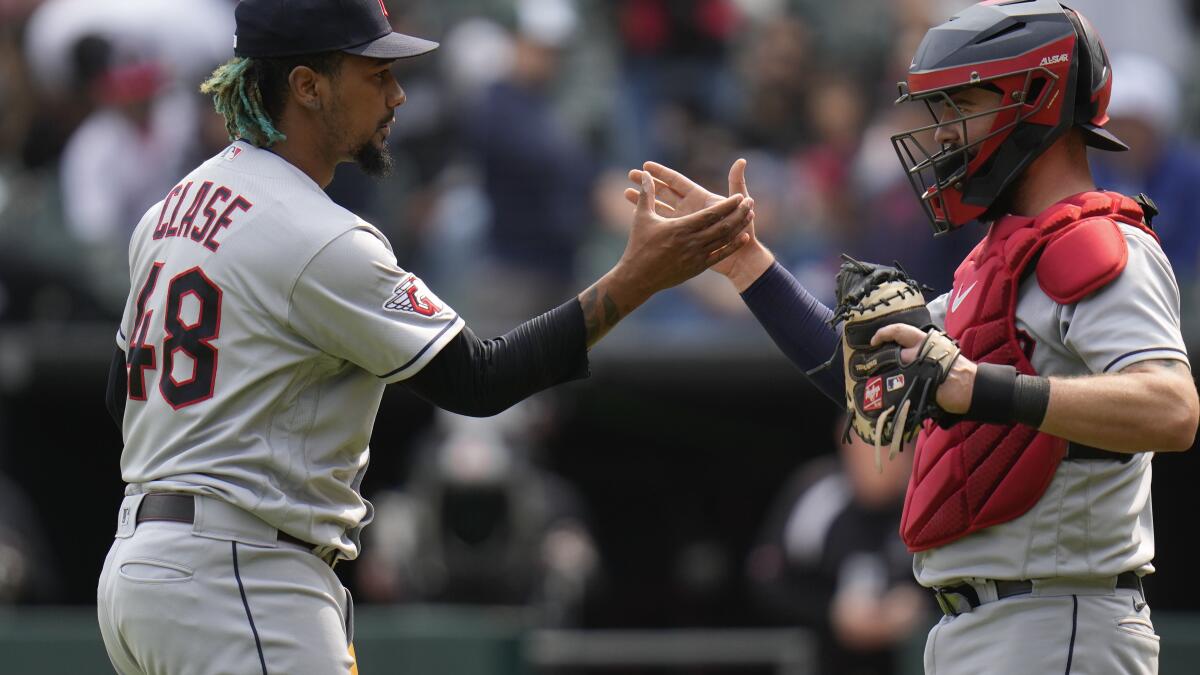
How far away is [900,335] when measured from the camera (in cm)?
328

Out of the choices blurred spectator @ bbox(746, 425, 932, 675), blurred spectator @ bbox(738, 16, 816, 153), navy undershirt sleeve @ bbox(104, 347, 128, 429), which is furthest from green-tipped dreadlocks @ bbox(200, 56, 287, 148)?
blurred spectator @ bbox(738, 16, 816, 153)

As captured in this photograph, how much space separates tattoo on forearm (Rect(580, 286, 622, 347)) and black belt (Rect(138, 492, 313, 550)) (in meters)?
0.74

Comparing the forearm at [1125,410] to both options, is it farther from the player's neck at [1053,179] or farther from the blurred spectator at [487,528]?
the blurred spectator at [487,528]

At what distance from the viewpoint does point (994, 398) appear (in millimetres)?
3158

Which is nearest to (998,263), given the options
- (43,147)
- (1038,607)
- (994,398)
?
(994,398)

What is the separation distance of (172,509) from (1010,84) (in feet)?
6.19

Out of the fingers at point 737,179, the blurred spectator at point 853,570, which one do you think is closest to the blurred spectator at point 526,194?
the blurred spectator at point 853,570

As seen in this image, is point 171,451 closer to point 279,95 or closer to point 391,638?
point 279,95

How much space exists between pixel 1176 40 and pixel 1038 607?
693cm

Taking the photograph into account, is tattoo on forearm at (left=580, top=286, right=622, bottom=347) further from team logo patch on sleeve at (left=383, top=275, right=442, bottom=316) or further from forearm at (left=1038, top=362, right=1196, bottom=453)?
forearm at (left=1038, top=362, right=1196, bottom=453)

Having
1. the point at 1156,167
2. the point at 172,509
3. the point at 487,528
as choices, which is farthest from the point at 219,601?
the point at 1156,167

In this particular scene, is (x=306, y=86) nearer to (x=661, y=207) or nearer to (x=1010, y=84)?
(x=661, y=207)

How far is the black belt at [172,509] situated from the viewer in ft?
11.3

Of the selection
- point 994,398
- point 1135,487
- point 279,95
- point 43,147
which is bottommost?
point 43,147
